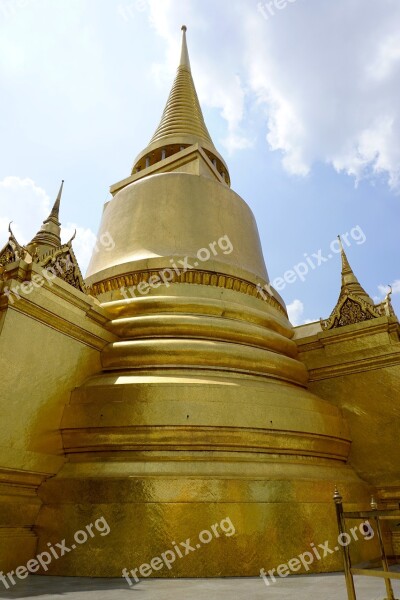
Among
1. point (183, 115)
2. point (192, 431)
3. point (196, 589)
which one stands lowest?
point (196, 589)

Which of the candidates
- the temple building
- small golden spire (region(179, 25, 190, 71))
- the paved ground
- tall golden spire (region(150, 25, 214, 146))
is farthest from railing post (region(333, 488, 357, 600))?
small golden spire (region(179, 25, 190, 71))

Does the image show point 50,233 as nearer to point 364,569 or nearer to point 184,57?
point 364,569

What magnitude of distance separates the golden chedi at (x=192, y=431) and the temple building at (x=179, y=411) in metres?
0.01

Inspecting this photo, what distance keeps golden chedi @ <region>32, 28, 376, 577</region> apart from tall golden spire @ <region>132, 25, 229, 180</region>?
375 cm

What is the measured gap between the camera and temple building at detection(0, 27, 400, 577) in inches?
132

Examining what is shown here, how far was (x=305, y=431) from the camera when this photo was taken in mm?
4312

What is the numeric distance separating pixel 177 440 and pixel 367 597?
194cm

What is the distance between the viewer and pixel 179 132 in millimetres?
9891

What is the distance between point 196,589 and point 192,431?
1.41 metres

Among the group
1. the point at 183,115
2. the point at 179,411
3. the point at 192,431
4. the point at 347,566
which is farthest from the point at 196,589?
the point at 183,115

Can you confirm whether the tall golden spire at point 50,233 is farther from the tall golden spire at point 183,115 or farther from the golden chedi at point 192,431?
the tall golden spire at point 183,115

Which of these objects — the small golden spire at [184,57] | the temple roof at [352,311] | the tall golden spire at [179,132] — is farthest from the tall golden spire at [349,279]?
the small golden spire at [184,57]

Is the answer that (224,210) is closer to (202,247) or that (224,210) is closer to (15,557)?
(202,247)

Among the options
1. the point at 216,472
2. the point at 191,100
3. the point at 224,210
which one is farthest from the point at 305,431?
the point at 191,100
